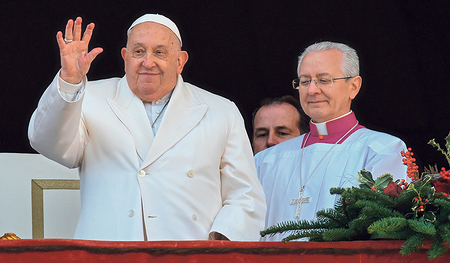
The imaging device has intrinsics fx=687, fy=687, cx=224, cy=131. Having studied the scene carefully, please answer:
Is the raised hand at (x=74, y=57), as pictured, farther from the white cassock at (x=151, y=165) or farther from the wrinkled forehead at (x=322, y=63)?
the wrinkled forehead at (x=322, y=63)

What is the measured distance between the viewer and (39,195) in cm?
384

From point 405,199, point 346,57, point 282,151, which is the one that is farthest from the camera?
point 282,151

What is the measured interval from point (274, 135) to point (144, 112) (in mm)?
1564

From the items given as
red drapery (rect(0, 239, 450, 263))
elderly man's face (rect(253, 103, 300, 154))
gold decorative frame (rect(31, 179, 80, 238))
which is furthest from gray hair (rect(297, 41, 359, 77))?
red drapery (rect(0, 239, 450, 263))

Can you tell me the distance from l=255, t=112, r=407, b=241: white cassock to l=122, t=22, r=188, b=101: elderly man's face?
105 cm

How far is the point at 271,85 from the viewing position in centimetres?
549

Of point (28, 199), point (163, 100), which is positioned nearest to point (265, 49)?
point (163, 100)

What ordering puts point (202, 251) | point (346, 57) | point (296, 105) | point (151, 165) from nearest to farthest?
point (202, 251)
point (151, 165)
point (346, 57)
point (296, 105)

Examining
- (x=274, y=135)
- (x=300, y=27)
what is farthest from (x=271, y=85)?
(x=274, y=135)

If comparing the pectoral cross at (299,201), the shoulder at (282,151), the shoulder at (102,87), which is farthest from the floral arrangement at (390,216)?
the shoulder at (282,151)

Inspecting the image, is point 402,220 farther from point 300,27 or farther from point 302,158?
point 300,27

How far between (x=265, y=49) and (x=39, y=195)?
227 cm

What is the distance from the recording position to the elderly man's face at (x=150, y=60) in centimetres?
323

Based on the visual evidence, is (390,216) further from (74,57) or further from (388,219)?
(74,57)
